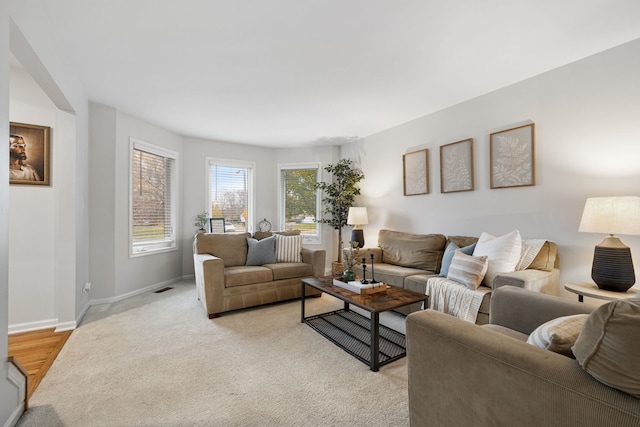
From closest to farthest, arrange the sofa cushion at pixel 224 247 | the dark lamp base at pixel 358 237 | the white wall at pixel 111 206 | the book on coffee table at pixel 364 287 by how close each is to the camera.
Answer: the book on coffee table at pixel 364 287 < the white wall at pixel 111 206 < the sofa cushion at pixel 224 247 < the dark lamp base at pixel 358 237

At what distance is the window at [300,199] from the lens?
5773mm

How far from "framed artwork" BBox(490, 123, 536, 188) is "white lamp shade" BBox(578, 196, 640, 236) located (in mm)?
728

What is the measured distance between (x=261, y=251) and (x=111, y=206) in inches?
77.1

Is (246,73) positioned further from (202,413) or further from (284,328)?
(202,413)

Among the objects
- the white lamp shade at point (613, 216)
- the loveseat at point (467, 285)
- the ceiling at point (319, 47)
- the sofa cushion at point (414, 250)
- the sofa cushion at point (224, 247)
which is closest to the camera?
the ceiling at point (319, 47)

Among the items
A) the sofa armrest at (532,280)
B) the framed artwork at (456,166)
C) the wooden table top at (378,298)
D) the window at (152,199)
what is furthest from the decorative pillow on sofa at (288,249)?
the sofa armrest at (532,280)

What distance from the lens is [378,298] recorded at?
254cm

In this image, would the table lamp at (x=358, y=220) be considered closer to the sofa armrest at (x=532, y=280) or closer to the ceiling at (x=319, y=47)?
the ceiling at (x=319, y=47)

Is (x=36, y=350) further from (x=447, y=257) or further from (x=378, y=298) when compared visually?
(x=447, y=257)

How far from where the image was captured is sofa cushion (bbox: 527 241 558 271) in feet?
8.96

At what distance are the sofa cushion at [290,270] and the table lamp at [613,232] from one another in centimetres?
285

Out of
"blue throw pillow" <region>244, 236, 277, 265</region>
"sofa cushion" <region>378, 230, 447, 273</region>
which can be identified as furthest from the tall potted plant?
"blue throw pillow" <region>244, 236, 277, 265</region>

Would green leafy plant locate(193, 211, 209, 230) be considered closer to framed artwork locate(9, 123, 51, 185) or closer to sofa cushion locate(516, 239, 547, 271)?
framed artwork locate(9, 123, 51, 185)

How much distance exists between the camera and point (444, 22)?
6.91ft
